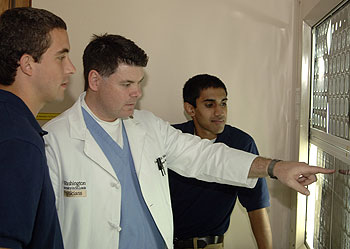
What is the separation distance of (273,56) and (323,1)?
0.65 metres

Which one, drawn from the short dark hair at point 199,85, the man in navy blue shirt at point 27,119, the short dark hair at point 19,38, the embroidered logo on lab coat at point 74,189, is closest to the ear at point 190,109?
the short dark hair at point 199,85

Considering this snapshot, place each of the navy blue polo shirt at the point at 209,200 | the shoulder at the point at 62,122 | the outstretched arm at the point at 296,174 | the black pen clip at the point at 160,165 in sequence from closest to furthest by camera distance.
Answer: the outstretched arm at the point at 296,174, the shoulder at the point at 62,122, the black pen clip at the point at 160,165, the navy blue polo shirt at the point at 209,200

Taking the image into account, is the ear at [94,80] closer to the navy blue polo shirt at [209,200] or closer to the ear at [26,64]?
the ear at [26,64]

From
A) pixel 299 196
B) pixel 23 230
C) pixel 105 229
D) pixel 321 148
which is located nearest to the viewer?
pixel 23 230

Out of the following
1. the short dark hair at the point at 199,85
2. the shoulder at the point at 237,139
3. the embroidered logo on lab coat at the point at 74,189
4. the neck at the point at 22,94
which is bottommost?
the embroidered logo on lab coat at the point at 74,189

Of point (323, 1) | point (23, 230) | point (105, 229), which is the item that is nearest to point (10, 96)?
point (23, 230)

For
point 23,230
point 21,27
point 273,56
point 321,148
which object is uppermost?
point 273,56

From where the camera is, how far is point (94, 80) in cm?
156

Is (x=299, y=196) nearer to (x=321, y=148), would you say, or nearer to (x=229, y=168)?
(x=321, y=148)

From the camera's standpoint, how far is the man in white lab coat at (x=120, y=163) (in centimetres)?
138

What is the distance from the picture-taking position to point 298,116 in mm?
2232

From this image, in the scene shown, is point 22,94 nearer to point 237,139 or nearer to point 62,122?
point 62,122

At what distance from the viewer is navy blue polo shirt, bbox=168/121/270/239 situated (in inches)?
77.5

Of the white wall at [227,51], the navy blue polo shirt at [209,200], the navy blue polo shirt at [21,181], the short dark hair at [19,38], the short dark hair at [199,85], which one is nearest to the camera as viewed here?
the navy blue polo shirt at [21,181]
